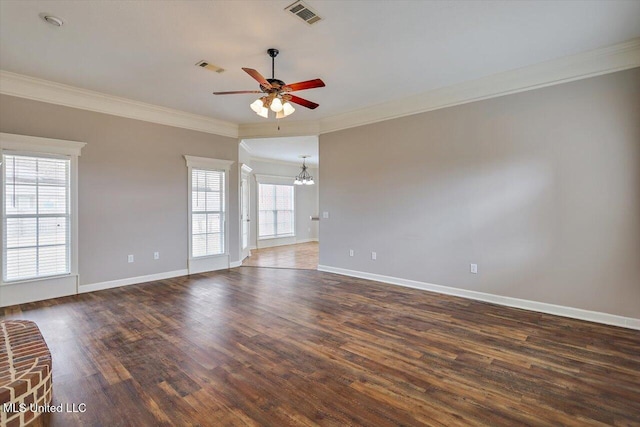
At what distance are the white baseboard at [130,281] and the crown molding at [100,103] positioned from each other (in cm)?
272

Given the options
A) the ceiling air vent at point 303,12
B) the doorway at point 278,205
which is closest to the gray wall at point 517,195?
the doorway at point 278,205

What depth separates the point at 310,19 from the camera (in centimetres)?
286

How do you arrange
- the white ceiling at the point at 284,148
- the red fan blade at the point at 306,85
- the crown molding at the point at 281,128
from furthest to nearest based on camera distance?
the white ceiling at the point at 284,148 < the crown molding at the point at 281,128 < the red fan blade at the point at 306,85

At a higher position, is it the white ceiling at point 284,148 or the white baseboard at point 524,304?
the white ceiling at point 284,148

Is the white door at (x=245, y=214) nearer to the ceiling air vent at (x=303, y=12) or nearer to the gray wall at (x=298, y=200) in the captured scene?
the gray wall at (x=298, y=200)

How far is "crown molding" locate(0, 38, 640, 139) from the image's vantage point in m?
3.44

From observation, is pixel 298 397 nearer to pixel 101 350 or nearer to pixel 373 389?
pixel 373 389

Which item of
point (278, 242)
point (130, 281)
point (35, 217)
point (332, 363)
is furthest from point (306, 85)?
point (278, 242)

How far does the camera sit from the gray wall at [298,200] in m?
9.41

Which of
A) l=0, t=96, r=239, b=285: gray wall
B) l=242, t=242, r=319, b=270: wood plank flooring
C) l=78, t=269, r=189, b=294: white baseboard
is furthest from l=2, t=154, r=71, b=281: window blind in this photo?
l=242, t=242, r=319, b=270: wood plank flooring

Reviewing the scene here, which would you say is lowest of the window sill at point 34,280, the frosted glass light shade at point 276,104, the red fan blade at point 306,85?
the window sill at point 34,280

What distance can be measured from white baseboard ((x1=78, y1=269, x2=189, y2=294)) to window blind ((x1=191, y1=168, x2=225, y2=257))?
475 mm

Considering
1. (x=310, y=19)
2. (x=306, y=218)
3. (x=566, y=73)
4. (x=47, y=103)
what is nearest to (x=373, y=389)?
(x=310, y=19)

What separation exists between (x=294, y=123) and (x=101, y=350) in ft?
15.9
